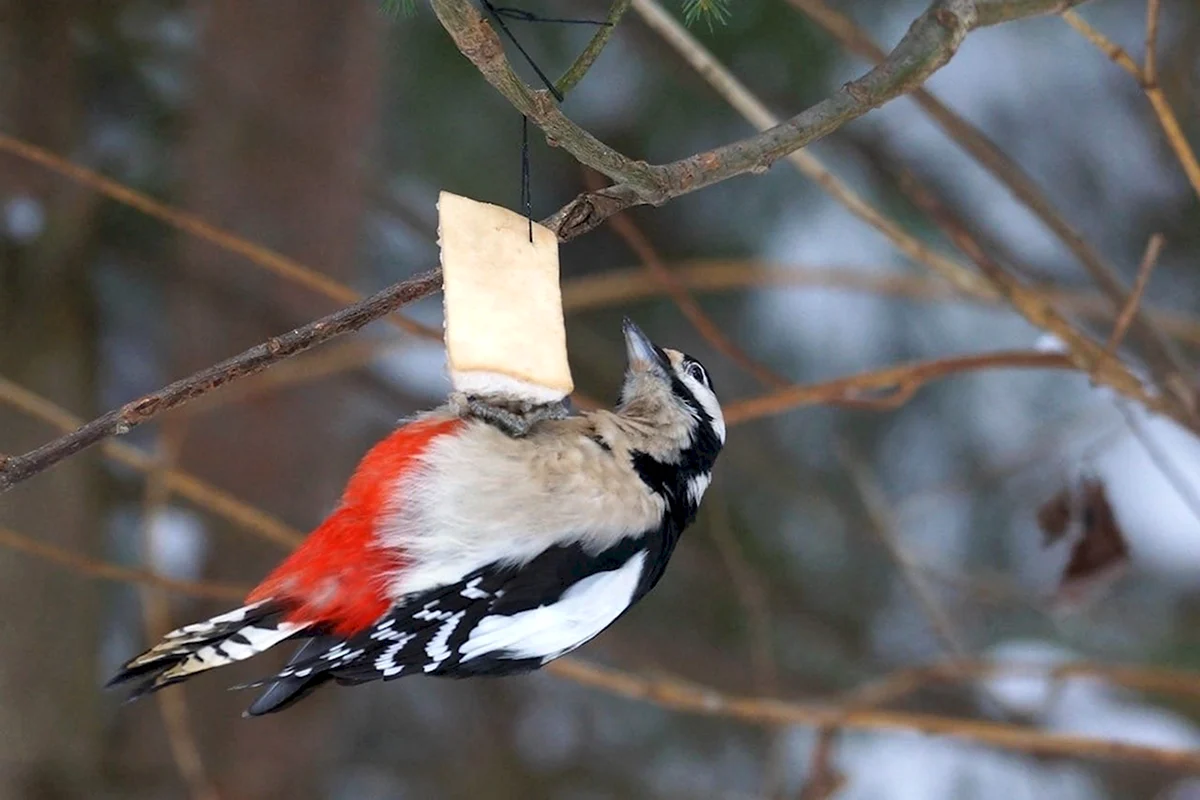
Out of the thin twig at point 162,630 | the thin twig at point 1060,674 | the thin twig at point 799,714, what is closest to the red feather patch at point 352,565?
the thin twig at point 799,714

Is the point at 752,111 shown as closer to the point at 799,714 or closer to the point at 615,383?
the point at 799,714

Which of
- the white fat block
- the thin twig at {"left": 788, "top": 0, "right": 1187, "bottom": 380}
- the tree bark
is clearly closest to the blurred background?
the tree bark

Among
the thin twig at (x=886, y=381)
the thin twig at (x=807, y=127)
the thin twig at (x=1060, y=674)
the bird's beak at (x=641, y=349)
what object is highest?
the bird's beak at (x=641, y=349)

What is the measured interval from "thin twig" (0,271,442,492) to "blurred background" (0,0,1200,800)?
932 mm

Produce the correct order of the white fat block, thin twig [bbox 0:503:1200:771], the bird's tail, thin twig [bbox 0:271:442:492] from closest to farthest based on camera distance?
thin twig [bbox 0:271:442:492], the white fat block, the bird's tail, thin twig [bbox 0:503:1200:771]

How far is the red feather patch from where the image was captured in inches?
72.0

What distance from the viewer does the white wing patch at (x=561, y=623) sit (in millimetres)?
1855

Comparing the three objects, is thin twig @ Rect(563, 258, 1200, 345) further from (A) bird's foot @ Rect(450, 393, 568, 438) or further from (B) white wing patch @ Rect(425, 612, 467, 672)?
(B) white wing patch @ Rect(425, 612, 467, 672)

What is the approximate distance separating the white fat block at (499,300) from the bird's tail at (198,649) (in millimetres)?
443

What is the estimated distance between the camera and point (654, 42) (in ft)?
12.0

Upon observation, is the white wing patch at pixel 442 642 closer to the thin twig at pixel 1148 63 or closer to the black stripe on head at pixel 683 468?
the black stripe on head at pixel 683 468

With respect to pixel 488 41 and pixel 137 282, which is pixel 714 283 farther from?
pixel 137 282

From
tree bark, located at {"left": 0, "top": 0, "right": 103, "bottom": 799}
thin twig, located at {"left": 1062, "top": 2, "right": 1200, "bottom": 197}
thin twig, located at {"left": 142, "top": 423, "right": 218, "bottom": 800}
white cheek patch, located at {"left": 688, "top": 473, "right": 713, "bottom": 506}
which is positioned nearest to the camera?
thin twig, located at {"left": 1062, "top": 2, "right": 1200, "bottom": 197}

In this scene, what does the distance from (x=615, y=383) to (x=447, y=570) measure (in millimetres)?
2352
